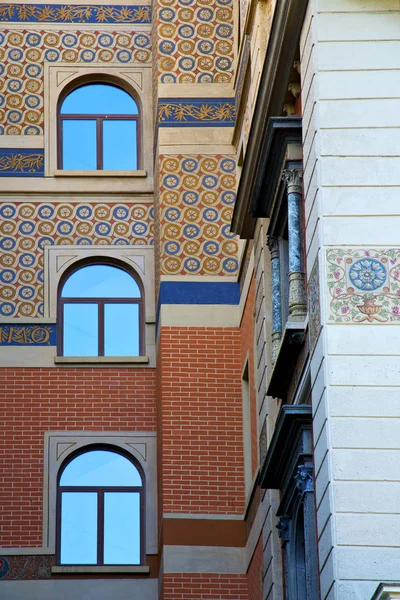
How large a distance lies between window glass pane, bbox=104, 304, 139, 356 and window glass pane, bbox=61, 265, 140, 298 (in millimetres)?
197

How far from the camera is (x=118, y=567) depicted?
2031 centimetres

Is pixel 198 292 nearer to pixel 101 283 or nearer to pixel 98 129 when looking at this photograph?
pixel 101 283

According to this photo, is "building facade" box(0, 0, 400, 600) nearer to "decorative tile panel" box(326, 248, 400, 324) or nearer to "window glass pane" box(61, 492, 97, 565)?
"window glass pane" box(61, 492, 97, 565)

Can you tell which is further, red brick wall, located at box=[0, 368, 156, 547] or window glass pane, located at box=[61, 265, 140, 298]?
window glass pane, located at box=[61, 265, 140, 298]

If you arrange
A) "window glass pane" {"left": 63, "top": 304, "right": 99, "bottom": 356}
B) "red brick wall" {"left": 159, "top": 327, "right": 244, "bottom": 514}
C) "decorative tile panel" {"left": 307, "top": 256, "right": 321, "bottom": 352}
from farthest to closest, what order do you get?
1. "window glass pane" {"left": 63, "top": 304, "right": 99, "bottom": 356}
2. "red brick wall" {"left": 159, "top": 327, "right": 244, "bottom": 514}
3. "decorative tile panel" {"left": 307, "top": 256, "right": 321, "bottom": 352}

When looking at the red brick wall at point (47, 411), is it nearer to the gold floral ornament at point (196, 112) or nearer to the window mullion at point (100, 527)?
the window mullion at point (100, 527)

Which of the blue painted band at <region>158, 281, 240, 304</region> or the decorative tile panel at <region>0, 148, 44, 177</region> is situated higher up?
the decorative tile panel at <region>0, 148, 44, 177</region>

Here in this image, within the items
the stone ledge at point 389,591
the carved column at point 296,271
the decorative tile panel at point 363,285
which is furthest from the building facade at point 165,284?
the stone ledge at point 389,591

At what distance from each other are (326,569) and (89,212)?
37.4ft

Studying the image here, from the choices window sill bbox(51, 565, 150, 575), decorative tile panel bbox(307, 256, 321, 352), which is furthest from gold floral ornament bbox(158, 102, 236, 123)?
decorative tile panel bbox(307, 256, 321, 352)

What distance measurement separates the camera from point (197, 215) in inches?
808

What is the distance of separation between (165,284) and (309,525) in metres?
7.51

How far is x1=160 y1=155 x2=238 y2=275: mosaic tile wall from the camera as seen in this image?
66.8 feet

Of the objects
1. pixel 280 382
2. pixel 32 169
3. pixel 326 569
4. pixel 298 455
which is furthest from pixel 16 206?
pixel 326 569
